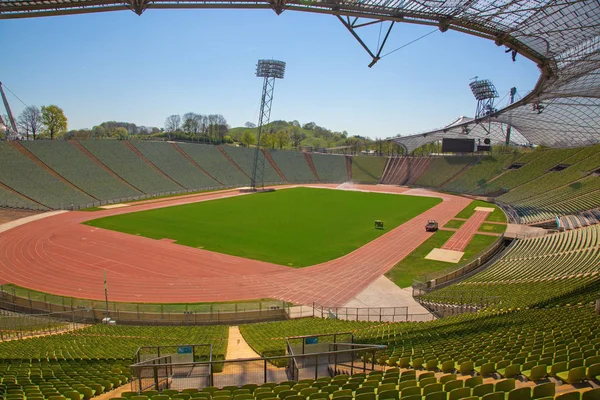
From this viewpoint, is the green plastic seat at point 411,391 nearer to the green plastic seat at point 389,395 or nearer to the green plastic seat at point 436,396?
the green plastic seat at point 389,395

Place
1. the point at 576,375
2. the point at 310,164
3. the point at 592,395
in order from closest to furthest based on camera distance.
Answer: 1. the point at 592,395
2. the point at 576,375
3. the point at 310,164

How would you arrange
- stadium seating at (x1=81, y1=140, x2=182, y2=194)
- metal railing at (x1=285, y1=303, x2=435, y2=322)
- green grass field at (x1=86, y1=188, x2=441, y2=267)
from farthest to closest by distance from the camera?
stadium seating at (x1=81, y1=140, x2=182, y2=194) → green grass field at (x1=86, y1=188, x2=441, y2=267) → metal railing at (x1=285, y1=303, x2=435, y2=322)

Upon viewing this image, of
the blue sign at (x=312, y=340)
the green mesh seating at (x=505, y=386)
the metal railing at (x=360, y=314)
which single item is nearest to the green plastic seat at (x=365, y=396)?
the green mesh seating at (x=505, y=386)

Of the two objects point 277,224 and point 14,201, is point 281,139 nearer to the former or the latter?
point 277,224

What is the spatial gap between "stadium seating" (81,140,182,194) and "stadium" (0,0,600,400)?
418 millimetres

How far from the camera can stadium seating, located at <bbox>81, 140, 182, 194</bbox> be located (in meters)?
68.3

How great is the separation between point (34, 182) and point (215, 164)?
37.3 meters

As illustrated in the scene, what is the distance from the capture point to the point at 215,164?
86812mm

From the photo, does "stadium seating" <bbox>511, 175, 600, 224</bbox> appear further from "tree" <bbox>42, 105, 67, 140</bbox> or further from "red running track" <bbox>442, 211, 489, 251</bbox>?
"tree" <bbox>42, 105, 67, 140</bbox>

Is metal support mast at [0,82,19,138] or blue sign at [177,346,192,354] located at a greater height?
metal support mast at [0,82,19,138]

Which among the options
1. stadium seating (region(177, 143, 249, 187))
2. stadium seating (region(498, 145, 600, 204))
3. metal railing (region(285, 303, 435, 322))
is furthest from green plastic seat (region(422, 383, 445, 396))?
stadium seating (region(177, 143, 249, 187))

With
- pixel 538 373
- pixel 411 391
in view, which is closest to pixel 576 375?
pixel 538 373

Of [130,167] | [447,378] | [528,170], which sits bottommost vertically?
[447,378]

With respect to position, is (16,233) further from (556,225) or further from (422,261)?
(556,225)
